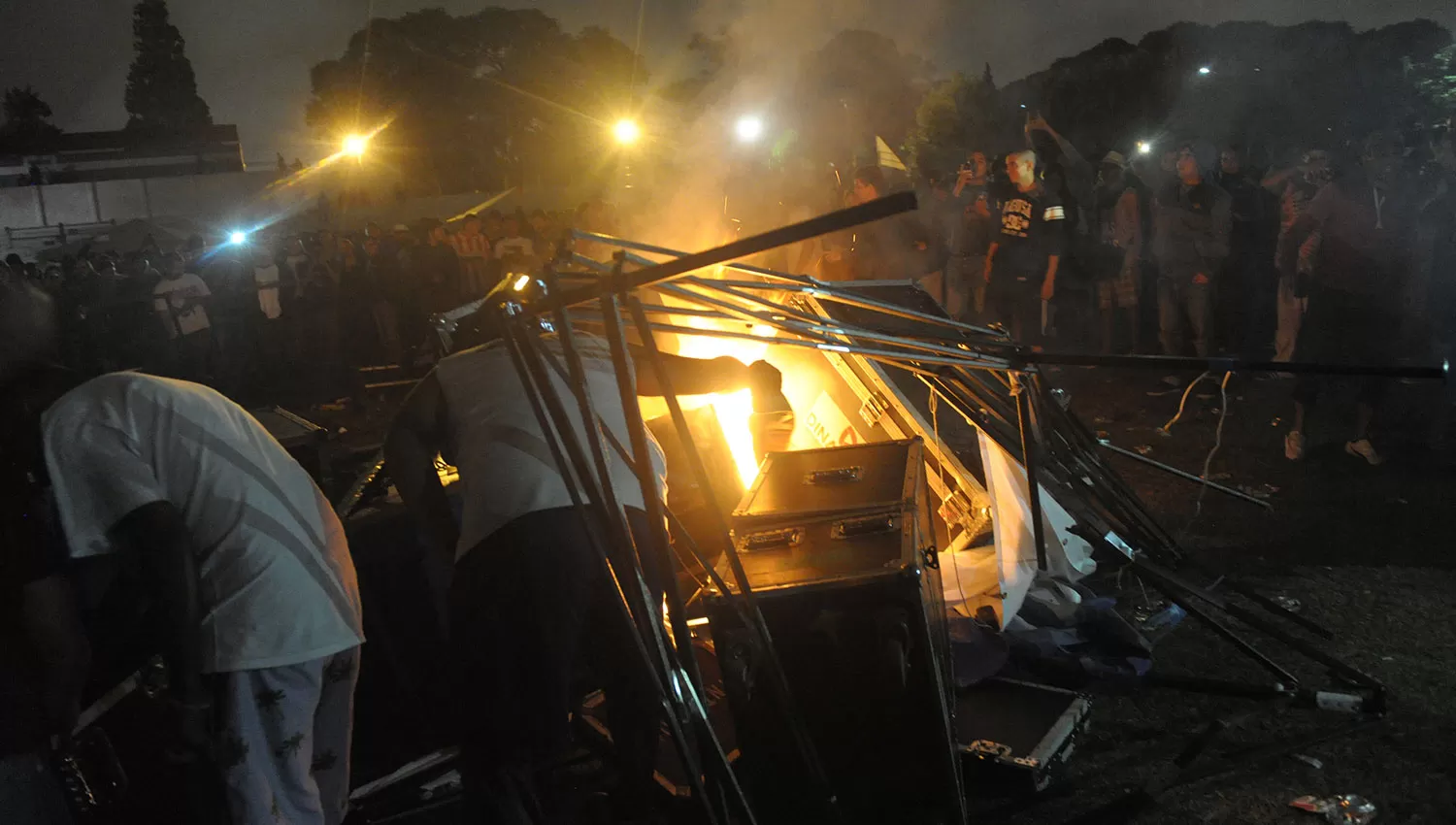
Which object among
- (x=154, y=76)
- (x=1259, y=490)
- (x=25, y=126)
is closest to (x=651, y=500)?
(x=1259, y=490)

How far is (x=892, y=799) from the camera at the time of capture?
314cm

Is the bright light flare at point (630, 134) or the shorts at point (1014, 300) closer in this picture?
the shorts at point (1014, 300)

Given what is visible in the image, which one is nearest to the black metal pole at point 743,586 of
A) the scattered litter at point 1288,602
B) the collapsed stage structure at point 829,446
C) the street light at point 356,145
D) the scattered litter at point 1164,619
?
the collapsed stage structure at point 829,446

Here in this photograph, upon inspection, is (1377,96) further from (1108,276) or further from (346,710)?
(346,710)

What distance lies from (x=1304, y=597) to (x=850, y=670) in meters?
3.39

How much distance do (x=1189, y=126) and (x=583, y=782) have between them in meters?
17.8

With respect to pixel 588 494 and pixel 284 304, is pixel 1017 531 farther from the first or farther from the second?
pixel 284 304

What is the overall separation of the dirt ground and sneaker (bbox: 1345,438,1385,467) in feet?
0.36

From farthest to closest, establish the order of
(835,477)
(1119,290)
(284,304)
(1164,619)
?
1. (284,304)
2. (1119,290)
3. (1164,619)
4. (835,477)

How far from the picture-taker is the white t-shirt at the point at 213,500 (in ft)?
8.16

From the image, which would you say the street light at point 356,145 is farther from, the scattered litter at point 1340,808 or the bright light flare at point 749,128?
the scattered litter at point 1340,808

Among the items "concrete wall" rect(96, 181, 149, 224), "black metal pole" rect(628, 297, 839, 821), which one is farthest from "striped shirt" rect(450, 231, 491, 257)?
"concrete wall" rect(96, 181, 149, 224)

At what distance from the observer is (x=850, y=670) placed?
303cm

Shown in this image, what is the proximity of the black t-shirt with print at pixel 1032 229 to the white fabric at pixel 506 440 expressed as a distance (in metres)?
7.83
